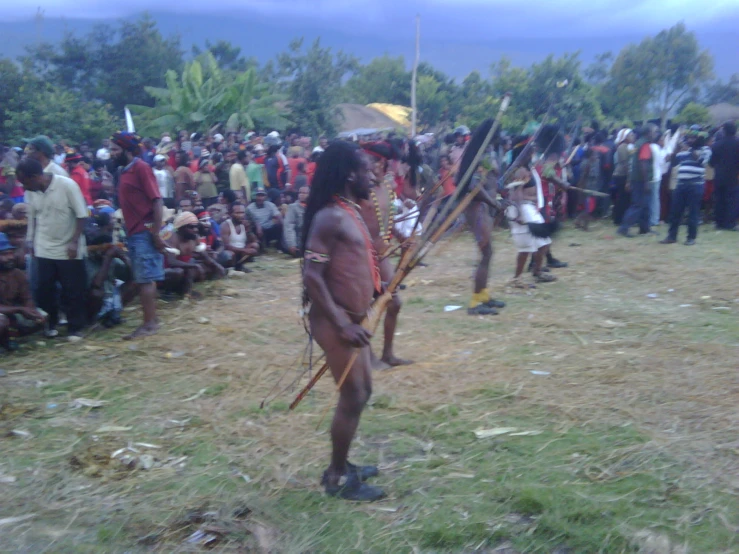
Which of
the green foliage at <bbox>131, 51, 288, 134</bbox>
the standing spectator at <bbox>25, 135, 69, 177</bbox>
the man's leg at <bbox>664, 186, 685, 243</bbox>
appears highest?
the green foliage at <bbox>131, 51, 288, 134</bbox>

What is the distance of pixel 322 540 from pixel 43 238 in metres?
4.44

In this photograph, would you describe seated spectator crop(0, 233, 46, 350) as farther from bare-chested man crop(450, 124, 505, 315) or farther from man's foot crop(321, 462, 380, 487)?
bare-chested man crop(450, 124, 505, 315)

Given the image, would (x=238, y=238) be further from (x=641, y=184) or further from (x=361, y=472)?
(x=361, y=472)

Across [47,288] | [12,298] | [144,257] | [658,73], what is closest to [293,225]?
[144,257]

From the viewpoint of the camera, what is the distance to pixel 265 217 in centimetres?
1175

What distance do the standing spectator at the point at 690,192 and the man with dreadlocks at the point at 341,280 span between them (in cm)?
894

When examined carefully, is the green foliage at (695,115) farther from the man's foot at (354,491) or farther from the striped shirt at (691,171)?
the man's foot at (354,491)

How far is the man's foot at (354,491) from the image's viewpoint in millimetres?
3740

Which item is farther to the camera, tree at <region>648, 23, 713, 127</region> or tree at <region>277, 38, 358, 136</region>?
tree at <region>648, 23, 713, 127</region>

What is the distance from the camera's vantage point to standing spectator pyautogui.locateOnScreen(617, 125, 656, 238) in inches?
481

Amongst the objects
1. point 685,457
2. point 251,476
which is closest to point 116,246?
point 251,476

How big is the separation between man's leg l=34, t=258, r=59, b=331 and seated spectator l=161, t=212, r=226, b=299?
1432 millimetres

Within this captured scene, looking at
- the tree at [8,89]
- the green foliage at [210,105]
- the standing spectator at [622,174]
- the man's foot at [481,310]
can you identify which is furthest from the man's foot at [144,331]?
the tree at [8,89]

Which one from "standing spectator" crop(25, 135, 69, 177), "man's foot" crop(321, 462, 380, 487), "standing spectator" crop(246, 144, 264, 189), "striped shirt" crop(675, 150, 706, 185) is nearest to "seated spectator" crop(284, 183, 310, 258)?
"standing spectator" crop(246, 144, 264, 189)
